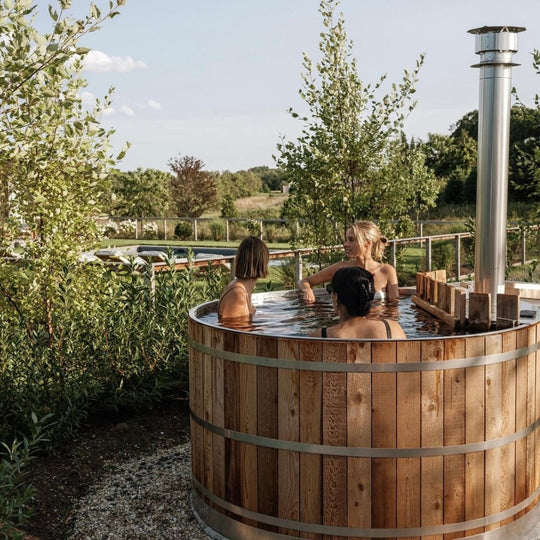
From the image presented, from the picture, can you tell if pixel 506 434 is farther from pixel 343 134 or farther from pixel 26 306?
pixel 343 134

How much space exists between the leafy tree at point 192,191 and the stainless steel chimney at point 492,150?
1334 inches

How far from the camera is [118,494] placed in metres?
4.91

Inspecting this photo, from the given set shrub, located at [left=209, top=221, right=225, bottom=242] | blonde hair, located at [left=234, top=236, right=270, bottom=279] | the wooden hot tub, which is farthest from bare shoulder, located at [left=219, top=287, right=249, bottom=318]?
shrub, located at [left=209, top=221, right=225, bottom=242]

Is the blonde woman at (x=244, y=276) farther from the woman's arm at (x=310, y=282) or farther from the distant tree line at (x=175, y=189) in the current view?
the distant tree line at (x=175, y=189)

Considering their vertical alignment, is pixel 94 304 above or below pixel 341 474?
above

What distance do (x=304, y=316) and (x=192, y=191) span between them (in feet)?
110

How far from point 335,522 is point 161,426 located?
2.62 meters

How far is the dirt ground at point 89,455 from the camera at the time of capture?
182 inches

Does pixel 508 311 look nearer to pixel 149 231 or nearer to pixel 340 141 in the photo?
pixel 340 141

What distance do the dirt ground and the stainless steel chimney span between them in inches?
103

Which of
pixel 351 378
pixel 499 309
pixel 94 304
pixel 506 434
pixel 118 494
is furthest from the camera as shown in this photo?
pixel 94 304

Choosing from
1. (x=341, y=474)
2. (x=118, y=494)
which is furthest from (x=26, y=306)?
(x=341, y=474)

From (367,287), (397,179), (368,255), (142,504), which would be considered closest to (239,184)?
(397,179)

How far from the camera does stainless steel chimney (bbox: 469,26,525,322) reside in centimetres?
506
